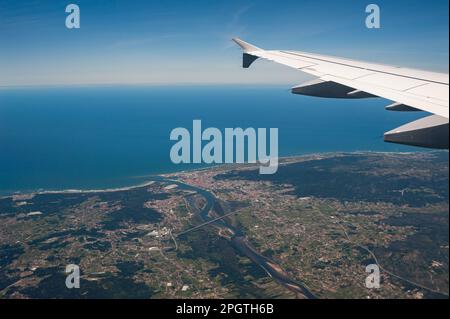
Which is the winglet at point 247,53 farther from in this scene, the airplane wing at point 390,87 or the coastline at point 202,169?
the coastline at point 202,169

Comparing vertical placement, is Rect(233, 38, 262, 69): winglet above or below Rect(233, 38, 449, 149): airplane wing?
above

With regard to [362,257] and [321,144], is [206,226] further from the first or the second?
[321,144]

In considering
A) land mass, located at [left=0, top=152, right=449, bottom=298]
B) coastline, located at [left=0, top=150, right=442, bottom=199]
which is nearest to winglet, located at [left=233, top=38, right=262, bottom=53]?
land mass, located at [left=0, top=152, right=449, bottom=298]

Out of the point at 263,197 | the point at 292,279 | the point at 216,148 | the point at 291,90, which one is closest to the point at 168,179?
the point at 263,197

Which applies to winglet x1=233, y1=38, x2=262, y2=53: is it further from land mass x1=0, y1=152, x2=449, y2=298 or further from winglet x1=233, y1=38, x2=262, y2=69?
land mass x1=0, y1=152, x2=449, y2=298

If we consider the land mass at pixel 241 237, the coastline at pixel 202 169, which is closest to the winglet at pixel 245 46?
the land mass at pixel 241 237

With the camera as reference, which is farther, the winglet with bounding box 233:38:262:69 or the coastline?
the coastline

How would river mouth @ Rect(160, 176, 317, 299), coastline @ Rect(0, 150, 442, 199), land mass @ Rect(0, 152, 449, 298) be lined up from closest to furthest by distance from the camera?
river mouth @ Rect(160, 176, 317, 299), land mass @ Rect(0, 152, 449, 298), coastline @ Rect(0, 150, 442, 199)

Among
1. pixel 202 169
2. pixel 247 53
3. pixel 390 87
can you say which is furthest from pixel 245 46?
pixel 202 169

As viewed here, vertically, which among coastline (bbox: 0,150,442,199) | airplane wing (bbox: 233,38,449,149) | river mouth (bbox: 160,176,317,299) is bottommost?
river mouth (bbox: 160,176,317,299)
